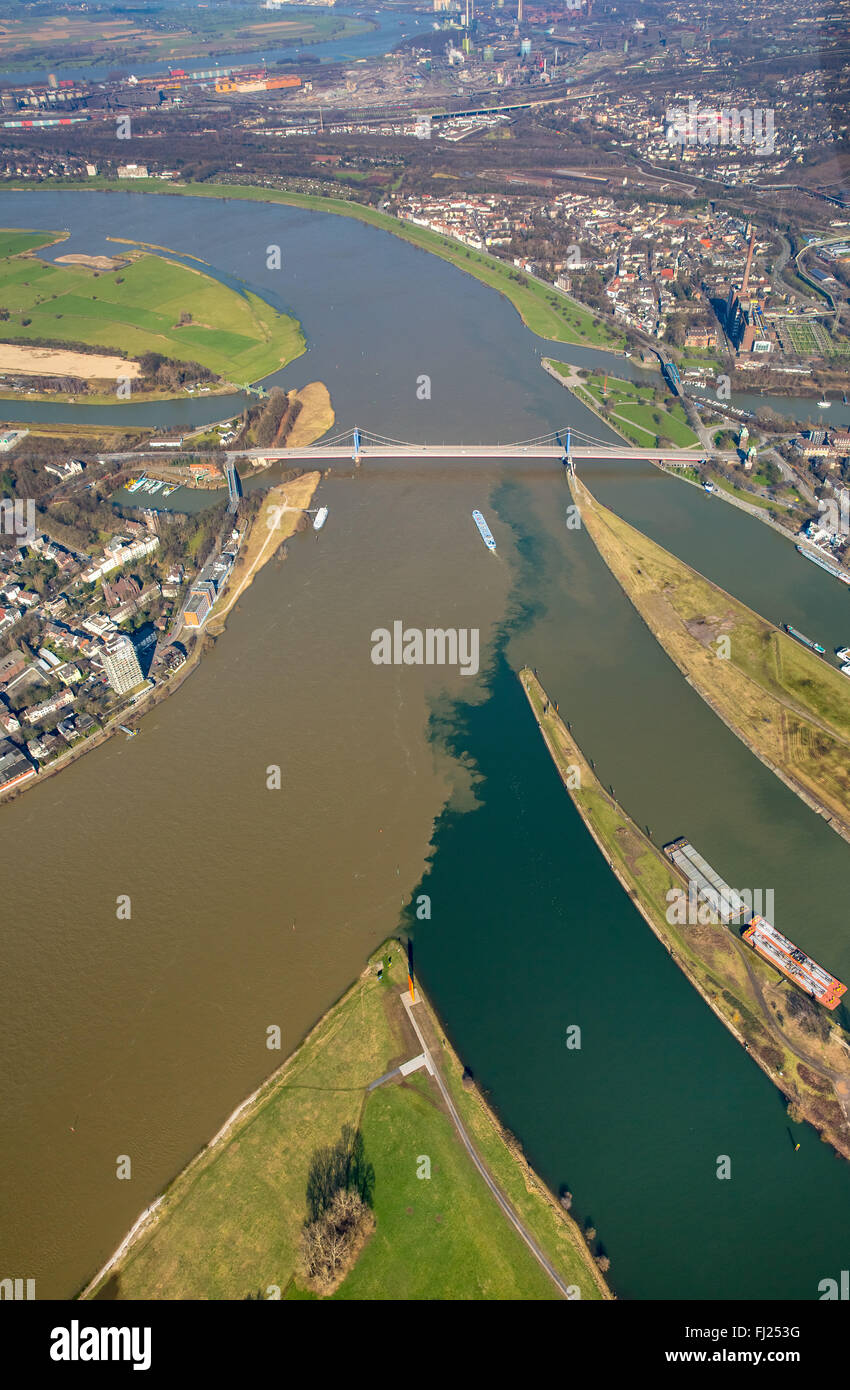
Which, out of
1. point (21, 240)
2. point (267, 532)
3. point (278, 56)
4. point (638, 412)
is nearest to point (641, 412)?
point (638, 412)

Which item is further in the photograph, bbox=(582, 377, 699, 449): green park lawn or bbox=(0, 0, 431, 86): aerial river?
bbox=(0, 0, 431, 86): aerial river

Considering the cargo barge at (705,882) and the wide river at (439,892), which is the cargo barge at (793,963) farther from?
the wide river at (439,892)

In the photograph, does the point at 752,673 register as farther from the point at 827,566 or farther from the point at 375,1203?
the point at 375,1203

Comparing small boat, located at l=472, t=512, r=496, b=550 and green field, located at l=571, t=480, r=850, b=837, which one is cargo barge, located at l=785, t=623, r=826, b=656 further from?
small boat, located at l=472, t=512, r=496, b=550

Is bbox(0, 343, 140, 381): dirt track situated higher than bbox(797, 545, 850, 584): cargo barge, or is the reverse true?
bbox(0, 343, 140, 381): dirt track

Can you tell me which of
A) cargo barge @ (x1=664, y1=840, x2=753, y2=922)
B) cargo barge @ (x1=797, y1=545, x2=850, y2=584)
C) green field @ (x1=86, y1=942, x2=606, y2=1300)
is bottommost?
green field @ (x1=86, y1=942, x2=606, y2=1300)

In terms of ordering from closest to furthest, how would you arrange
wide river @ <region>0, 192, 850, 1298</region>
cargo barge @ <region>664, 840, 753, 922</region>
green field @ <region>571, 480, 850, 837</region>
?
wide river @ <region>0, 192, 850, 1298</region> < cargo barge @ <region>664, 840, 753, 922</region> < green field @ <region>571, 480, 850, 837</region>

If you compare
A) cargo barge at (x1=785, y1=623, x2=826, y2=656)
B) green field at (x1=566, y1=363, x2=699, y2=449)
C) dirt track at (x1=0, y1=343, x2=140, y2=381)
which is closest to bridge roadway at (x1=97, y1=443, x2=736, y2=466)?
green field at (x1=566, y1=363, x2=699, y2=449)

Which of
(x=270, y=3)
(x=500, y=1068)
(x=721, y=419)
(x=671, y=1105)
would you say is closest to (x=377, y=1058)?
(x=500, y=1068)
